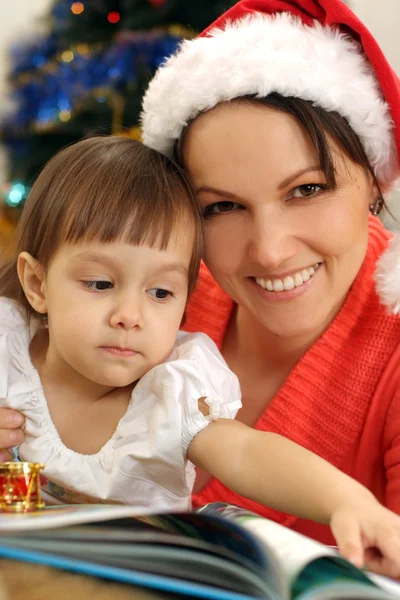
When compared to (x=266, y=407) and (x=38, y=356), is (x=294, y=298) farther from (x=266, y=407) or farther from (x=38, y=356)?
(x=38, y=356)

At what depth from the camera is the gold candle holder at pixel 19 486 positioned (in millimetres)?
708

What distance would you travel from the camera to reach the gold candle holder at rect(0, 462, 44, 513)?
708mm

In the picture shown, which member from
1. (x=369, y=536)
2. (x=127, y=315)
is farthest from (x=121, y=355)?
(x=369, y=536)

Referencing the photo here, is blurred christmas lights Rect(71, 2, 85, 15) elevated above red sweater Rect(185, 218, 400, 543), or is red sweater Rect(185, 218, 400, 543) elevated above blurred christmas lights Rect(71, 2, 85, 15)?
blurred christmas lights Rect(71, 2, 85, 15)

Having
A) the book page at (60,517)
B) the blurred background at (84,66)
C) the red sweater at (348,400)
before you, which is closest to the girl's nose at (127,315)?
the book page at (60,517)

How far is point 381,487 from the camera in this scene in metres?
1.16

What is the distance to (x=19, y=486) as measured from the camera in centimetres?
73

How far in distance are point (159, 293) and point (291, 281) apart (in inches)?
9.8

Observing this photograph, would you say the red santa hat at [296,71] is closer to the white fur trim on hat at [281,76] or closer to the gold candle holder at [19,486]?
the white fur trim on hat at [281,76]

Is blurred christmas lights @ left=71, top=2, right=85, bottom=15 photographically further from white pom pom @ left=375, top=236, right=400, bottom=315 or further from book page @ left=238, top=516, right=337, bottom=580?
book page @ left=238, top=516, right=337, bottom=580

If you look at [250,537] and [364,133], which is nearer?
[250,537]

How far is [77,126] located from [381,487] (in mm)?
1798

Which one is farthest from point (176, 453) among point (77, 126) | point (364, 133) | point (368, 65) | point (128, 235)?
point (77, 126)

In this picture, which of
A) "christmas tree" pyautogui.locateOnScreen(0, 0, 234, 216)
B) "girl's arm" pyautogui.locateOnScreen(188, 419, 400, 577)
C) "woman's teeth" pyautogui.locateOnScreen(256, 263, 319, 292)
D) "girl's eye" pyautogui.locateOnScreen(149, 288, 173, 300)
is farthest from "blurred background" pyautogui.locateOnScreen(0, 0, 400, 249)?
"girl's arm" pyautogui.locateOnScreen(188, 419, 400, 577)
